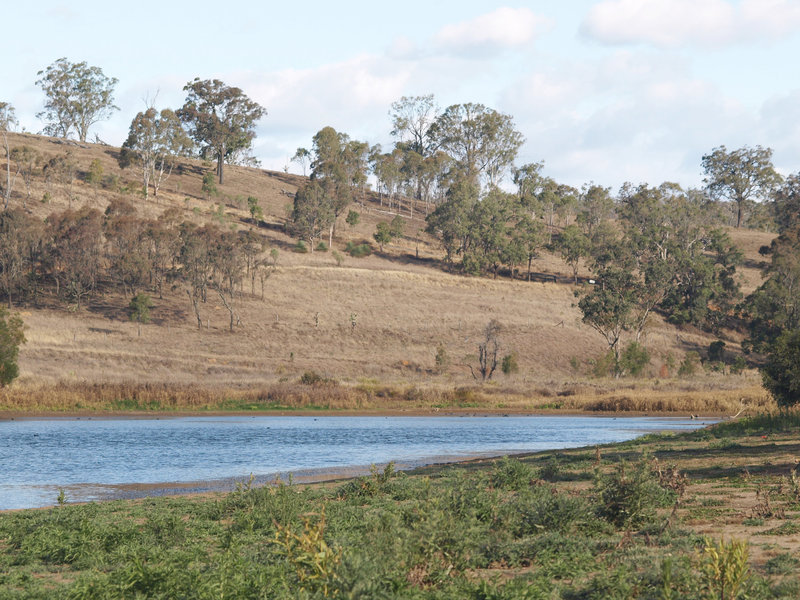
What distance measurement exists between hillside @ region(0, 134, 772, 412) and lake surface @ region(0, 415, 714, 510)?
12.5m

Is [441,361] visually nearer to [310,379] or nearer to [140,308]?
[310,379]

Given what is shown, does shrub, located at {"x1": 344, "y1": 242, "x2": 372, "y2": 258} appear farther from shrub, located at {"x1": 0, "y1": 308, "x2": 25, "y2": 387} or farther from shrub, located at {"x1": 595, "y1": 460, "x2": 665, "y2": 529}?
shrub, located at {"x1": 595, "y1": 460, "x2": 665, "y2": 529}

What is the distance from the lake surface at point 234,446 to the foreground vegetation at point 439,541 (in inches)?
244

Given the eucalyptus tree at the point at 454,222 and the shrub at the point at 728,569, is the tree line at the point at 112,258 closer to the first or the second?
the eucalyptus tree at the point at 454,222

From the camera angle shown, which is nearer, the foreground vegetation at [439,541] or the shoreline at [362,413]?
the foreground vegetation at [439,541]

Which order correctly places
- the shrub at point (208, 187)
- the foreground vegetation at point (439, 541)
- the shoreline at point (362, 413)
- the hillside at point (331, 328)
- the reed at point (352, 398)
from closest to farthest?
the foreground vegetation at point (439, 541)
the shoreline at point (362, 413)
the reed at point (352, 398)
the hillside at point (331, 328)
the shrub at point (208, 187)

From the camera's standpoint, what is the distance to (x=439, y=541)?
10250 millimetres

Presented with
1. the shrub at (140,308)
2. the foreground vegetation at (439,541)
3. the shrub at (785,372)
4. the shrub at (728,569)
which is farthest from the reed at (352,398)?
the shrub at (728,569)

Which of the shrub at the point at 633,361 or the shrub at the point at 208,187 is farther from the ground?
the shrub at the point at 208,187

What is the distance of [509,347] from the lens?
85.9 meters

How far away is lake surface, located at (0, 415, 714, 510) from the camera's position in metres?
24.7

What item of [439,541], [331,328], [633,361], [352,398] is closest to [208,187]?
[331,328]

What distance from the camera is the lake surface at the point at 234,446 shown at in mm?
24672

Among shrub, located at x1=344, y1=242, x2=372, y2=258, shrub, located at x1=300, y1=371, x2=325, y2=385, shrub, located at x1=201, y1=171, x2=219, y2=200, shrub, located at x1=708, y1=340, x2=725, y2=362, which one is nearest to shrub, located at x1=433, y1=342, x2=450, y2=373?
shrub, located at x1=300, y1=371, x2=325, y2=385
